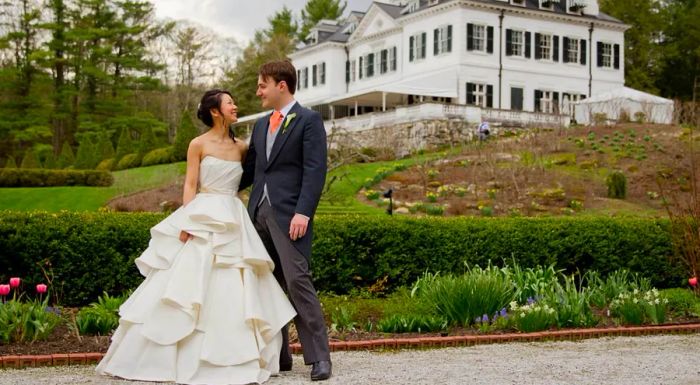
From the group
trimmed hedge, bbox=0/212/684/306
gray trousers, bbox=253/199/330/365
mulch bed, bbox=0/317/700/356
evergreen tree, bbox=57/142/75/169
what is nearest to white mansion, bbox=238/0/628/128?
evergreen tree, bbox=57/142/75/169

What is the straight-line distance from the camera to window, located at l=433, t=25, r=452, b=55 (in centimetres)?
3953

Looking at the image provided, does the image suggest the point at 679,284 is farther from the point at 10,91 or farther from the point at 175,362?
the point at 10,91

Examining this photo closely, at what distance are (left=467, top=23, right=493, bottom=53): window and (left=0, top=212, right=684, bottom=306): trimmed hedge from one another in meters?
28.1

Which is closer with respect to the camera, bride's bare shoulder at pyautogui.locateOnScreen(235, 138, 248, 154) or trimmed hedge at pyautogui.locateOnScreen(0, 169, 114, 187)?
bride's bare shoulder at pyautogui.locateOnScreen(235, 138, 248, 154)

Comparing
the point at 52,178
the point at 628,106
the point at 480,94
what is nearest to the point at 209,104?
the point at 52,178

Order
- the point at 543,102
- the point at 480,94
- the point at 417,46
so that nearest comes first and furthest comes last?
the point at 480,94
the point at 543,102
the point at 417,46

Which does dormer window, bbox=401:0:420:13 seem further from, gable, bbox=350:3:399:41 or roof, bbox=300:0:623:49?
gable, bbox=350:3:399:41

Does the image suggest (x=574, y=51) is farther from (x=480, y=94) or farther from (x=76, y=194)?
(x=76, y=194)

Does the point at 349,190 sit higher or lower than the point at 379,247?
higher

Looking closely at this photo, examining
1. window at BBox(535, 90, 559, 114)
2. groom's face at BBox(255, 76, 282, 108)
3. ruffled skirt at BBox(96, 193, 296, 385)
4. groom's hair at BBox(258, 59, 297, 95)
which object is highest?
window at BBox(535, 90, 559, 114)

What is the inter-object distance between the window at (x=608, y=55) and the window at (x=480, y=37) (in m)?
6.37

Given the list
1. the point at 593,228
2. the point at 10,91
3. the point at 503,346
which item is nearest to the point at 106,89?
the point at 10,91

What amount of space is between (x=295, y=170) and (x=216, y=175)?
549 mm

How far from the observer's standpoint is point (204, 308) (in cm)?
575
